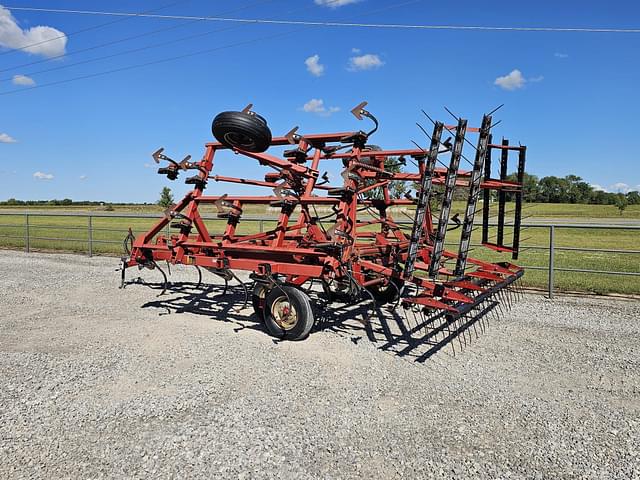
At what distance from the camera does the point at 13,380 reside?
4324mm

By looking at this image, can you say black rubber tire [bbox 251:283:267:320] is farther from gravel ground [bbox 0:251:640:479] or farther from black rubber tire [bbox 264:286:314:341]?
black rubber tire [bbox 264:286:314:341]

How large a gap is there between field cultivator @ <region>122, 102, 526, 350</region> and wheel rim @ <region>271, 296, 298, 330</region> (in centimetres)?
1

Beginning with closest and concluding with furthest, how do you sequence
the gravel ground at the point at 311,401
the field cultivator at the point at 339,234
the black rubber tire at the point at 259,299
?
the gravel ground at the point at 311,401, the field cultivator at the point at 339,234, the black rubber tire at the point at 259,299

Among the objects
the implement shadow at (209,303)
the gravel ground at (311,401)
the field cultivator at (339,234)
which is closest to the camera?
the gravel ground at (311,401)

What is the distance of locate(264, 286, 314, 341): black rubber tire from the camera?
5441 millimetres

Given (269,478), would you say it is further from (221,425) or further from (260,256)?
(260,256)

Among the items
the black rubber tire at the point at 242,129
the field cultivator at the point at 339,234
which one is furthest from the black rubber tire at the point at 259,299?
the black rubber tire at the point at 242,129

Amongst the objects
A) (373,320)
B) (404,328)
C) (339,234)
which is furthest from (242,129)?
(404,328)

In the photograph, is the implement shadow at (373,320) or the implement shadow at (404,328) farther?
the implement shadow at (373,320)

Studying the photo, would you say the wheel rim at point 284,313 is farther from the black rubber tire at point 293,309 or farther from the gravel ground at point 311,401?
the gravel ground at point 311,401

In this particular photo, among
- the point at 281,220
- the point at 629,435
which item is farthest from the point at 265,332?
the point at 629,435

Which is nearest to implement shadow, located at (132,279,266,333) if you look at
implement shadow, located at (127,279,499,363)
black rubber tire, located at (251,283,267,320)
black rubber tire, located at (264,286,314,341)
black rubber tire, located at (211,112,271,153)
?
implement shadow, located at (127,279,499,363)

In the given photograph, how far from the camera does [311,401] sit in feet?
12.9

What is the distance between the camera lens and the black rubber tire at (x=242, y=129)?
18.7 ft
